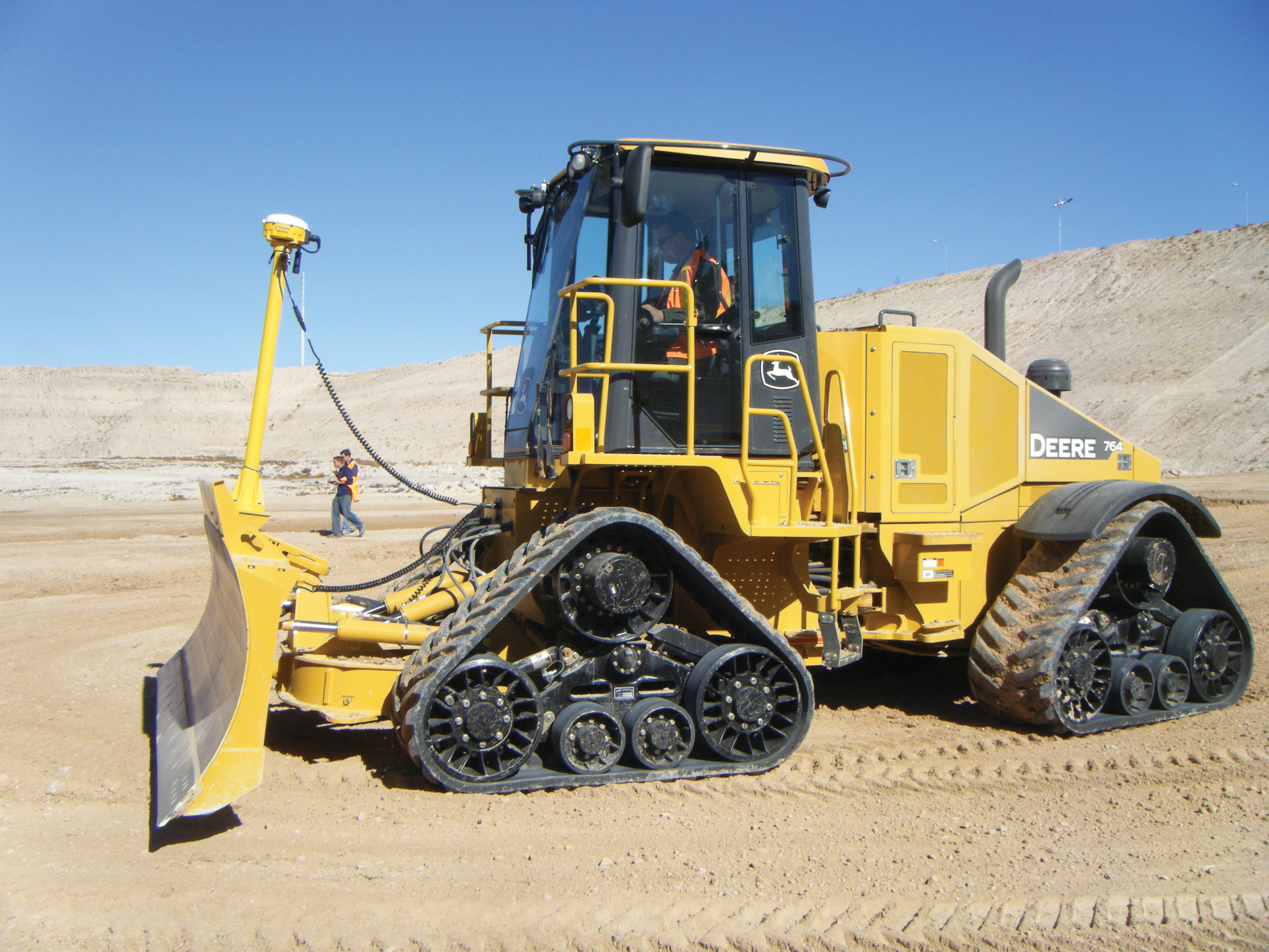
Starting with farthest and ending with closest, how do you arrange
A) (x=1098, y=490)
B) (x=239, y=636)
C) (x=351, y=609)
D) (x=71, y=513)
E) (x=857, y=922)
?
(x=71, y=513), (x=1098, y=490), (x=351, y=609), (x=239, y=636), (x=857, y=922)

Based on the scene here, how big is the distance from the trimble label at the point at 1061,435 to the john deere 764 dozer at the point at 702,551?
28 millimetres

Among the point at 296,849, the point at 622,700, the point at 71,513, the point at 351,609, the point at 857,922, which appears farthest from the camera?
the point at 71,513

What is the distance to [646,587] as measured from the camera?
15.7 ft

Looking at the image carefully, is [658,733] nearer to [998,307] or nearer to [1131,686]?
[1131,686]

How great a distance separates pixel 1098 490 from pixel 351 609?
489 centimetres

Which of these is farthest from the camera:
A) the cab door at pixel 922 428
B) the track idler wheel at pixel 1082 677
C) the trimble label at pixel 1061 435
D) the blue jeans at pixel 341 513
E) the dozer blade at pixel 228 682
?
the blue jeans at pixel 341 513

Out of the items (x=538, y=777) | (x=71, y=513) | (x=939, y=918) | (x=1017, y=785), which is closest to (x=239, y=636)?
(x=538, y=777)

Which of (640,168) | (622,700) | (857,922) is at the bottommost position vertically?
(857,922)

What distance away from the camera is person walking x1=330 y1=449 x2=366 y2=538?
16.2m

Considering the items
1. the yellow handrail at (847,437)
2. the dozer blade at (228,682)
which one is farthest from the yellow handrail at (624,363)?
the dozer blade at (228,682)

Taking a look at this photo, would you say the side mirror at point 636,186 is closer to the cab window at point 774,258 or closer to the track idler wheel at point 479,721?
the cab window at point 774,258

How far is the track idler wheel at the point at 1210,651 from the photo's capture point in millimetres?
6402

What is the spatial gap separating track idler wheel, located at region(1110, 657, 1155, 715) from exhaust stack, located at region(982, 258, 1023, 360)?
2260mm

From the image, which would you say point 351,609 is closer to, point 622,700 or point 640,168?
point 622,700
